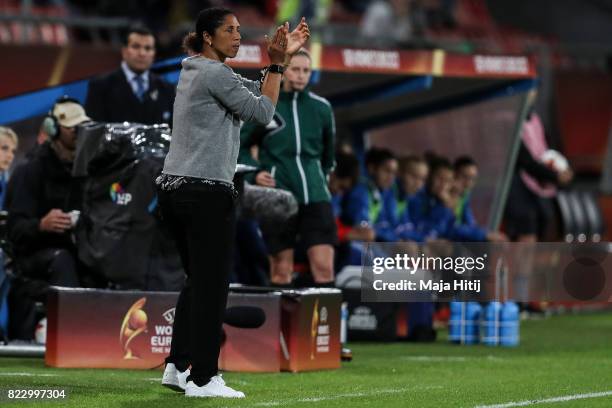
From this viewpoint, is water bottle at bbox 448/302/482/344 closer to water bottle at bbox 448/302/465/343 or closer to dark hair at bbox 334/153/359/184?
water bottle at bbox 448/302/465/343

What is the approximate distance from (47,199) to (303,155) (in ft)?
5.79

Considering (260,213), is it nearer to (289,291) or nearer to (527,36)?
(289,291)

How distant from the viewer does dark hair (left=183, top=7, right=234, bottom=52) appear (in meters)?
7.98

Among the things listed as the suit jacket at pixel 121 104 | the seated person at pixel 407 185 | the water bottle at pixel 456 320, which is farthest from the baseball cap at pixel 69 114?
the seated person at pixel 407 185

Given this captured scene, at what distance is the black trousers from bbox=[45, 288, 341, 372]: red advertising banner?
6.70ft

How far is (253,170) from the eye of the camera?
1048 centimetres

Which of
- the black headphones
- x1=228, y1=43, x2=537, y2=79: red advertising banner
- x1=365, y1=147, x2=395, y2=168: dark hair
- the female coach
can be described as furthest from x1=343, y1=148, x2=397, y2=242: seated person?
the female coach

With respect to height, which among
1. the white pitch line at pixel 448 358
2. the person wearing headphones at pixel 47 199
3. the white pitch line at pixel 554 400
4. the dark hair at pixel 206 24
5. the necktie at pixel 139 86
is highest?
the necktie at pixel 139 86

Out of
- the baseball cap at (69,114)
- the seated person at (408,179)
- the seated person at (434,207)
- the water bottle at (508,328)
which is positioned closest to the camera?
the baseball cap at (69,114)

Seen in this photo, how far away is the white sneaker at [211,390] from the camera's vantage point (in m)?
7.97

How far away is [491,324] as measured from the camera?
12.9m

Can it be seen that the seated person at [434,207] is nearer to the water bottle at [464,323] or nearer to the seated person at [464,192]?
the seated person at [464,192]

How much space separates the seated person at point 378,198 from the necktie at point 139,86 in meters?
2.69

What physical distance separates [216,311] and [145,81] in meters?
4.24
